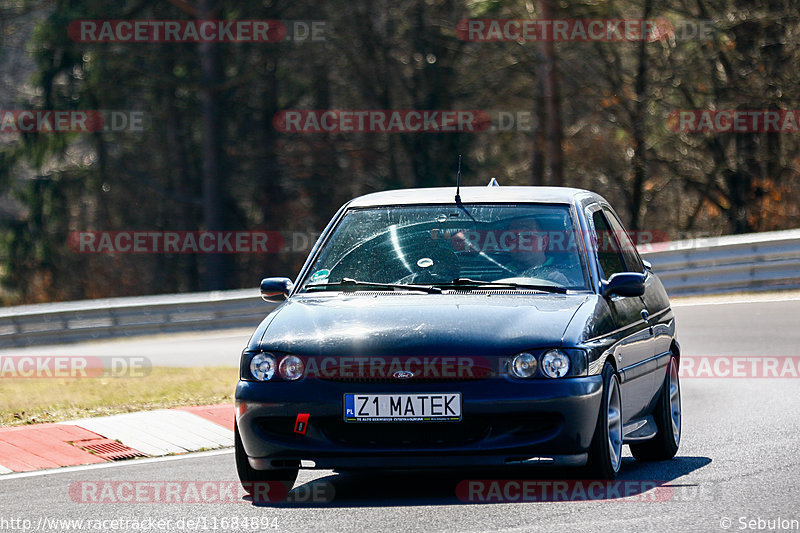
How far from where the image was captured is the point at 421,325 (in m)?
7.23

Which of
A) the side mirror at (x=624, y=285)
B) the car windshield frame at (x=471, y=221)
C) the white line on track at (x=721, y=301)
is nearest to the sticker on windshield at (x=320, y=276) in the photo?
the car windshield frame at (x=471, y=221)

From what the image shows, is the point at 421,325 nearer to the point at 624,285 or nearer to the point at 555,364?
the point at 555,364

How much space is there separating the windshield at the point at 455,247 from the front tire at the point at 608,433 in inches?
27.9

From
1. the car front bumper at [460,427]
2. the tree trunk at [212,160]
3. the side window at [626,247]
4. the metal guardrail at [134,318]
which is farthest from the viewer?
the tree trunk at [212,160]

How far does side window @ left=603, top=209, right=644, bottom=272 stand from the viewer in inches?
365

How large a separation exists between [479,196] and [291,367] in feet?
6.44

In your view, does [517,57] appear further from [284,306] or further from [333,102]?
[284,306]

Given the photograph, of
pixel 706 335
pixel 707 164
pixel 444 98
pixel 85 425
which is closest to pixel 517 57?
pixel 444 98

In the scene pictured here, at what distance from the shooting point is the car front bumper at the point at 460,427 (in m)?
6.98
